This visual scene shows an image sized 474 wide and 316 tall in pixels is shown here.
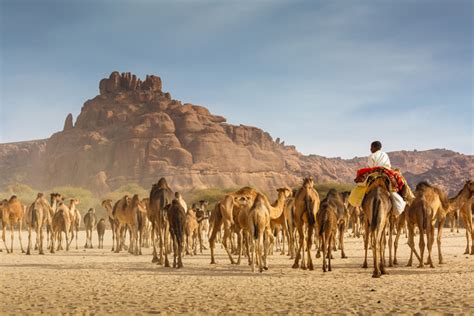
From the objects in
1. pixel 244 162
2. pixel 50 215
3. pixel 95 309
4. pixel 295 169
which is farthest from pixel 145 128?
pixel 95 309

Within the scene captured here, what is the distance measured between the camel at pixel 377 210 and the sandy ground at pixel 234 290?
0.62 meters

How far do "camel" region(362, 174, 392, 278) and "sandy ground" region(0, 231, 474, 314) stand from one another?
62 cm

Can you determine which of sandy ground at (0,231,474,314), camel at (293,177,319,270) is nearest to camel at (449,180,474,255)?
sandy ground at (0,231,474,314)

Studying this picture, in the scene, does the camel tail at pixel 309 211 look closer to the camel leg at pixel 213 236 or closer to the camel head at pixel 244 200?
the camel head at pixel 244 200

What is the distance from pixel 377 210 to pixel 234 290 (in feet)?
13.7

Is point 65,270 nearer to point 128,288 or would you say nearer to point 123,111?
point 128,288

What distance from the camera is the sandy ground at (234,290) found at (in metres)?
9.45

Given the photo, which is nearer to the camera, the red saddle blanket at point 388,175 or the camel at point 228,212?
the red saddle blanket at point 388,175

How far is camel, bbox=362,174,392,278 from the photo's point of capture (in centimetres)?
1325

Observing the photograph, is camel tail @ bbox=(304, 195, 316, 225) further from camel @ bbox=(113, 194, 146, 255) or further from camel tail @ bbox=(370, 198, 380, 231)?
camel @ bbox=(113, 194, 146, 255)

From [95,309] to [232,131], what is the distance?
12323 centimetres

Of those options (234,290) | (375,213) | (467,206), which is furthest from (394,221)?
(234,290)

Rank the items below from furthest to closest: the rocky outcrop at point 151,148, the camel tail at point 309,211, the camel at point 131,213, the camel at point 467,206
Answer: the rocky outcrop at point 151,148 → the camel at point 131,213 → the camel at point 467,206 → the camel tail at point 309,211

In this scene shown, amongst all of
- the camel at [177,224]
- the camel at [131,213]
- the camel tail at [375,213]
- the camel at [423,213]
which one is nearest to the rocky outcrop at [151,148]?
the camel at [131,213]
